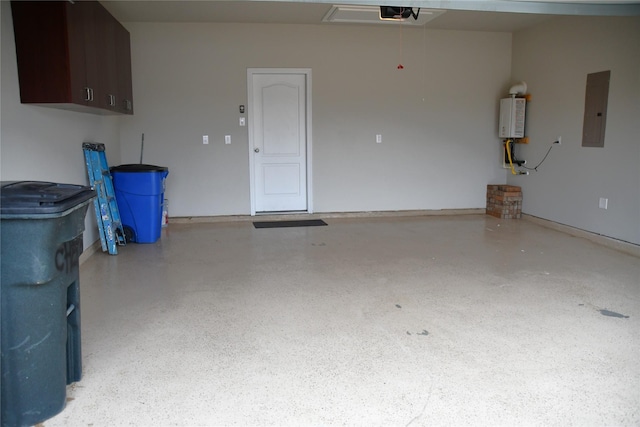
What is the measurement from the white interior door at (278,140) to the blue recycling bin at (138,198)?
1.64 m

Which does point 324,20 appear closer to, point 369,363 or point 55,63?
point 55,63

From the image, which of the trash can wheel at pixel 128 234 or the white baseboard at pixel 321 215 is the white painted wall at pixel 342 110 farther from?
the trash can wheel at pixel 128 234

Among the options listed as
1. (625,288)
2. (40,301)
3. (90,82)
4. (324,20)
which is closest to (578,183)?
(625,288)

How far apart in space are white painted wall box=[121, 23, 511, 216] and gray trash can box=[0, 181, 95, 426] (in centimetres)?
462

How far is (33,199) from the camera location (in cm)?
203

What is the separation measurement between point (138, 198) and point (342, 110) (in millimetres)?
3010

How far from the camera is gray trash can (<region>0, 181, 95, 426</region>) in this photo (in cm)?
200

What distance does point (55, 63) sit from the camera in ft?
12.3

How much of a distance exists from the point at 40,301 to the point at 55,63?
236 cm

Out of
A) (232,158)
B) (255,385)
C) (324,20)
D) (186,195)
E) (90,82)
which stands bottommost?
(255,385)

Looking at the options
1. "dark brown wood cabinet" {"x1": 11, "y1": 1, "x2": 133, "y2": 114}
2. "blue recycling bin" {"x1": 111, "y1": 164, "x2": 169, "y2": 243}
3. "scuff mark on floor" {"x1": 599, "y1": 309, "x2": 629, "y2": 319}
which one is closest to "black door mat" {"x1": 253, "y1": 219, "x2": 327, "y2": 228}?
"blue recycling bin" {"x1": 111, "y1": 164, "x2": 169, "y2": 243}

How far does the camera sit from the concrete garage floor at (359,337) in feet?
7.57

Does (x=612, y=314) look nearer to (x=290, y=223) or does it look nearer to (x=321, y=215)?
(x=290, y=223)

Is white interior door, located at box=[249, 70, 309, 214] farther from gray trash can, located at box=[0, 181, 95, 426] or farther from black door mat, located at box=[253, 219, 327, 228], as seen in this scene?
gray trash can, located at box=[0, 181, 95, 426]
